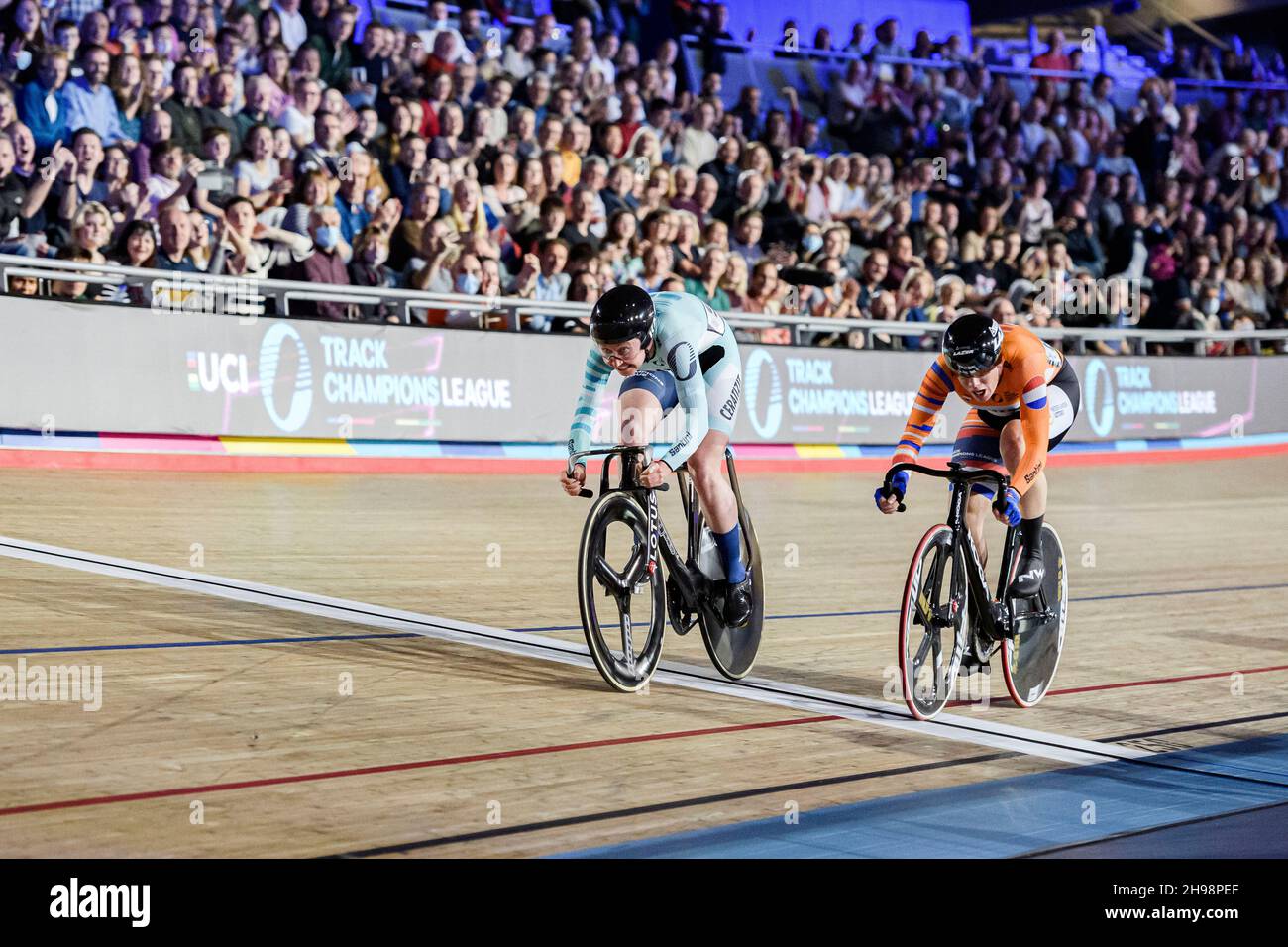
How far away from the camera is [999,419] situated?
17.1ft

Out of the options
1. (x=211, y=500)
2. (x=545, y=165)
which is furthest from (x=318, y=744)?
(x=545, y=165)

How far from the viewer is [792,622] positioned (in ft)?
21.0

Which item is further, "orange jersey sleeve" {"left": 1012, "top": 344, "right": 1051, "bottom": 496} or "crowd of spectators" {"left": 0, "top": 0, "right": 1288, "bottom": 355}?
"crowd of spectators" {"left": 0, "top": 0, "right": 1288, "bottom": 355}

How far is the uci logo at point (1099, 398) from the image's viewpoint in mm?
14477

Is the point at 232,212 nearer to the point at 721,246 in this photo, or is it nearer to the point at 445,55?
the point at 445,55

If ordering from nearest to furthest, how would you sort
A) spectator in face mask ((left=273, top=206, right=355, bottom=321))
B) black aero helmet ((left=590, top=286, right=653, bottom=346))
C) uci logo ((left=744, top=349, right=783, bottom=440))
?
black aero helmet ((left=590, top=286, right=653, bottom=346)) < spectator in face mask ((left=273, top=206, right=355, bottom=321)) < uci logo ((left=744, top=349, right=783, bottom=440))

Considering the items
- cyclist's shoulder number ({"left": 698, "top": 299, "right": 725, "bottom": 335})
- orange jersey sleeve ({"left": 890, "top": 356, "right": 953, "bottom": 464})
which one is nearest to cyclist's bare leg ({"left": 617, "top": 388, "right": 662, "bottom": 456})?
cyclist's shoulder number ({"left": 698, "top": 299, "right": 725, "bottom": 335})

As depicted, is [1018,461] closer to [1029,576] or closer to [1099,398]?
[1029,576]

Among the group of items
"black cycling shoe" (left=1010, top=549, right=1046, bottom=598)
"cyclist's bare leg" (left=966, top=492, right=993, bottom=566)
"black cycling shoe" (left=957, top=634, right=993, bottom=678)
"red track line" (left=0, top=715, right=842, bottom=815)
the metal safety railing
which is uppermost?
the metal safety railing

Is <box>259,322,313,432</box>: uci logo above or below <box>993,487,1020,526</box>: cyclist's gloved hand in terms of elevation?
above

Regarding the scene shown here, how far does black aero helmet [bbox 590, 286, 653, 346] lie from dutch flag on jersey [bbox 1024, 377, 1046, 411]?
1.24m

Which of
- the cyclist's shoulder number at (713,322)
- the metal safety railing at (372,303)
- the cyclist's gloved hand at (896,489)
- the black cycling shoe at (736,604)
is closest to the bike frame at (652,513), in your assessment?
the black cycling shoe at (736,604)

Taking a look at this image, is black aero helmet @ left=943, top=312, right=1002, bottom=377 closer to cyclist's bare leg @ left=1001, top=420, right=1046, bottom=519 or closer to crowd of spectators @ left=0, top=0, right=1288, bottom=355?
cyclist's bare leg @ left=1001, top=420, right=1046, bottom=519

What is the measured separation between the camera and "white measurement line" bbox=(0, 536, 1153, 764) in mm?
4582
